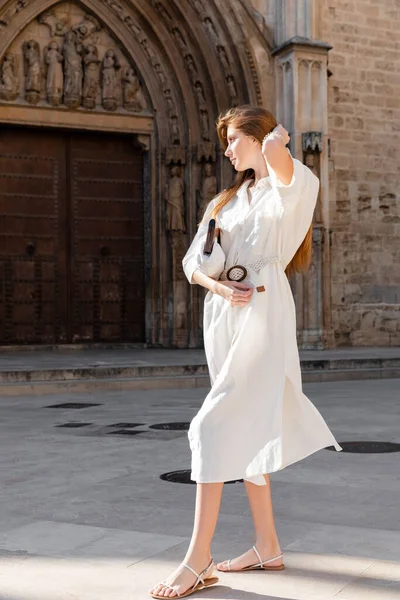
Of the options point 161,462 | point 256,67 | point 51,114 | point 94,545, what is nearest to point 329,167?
point 256,67

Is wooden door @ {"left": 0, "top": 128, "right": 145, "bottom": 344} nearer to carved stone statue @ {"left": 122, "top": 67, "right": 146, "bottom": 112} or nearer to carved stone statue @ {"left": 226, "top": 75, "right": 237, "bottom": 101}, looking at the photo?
carved stone statue @ {"left": 122, "top": 67, "right": 146, "bottom": 112}

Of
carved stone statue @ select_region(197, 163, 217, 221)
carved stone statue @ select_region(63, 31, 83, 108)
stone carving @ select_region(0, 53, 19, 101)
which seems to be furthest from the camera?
carved stone statue @ select_region(197, 163, 217, 221)

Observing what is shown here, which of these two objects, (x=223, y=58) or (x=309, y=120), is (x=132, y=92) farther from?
(x=309, y=120)

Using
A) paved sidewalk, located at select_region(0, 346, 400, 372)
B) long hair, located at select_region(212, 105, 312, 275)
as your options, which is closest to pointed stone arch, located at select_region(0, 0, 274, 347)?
paved sidewalk, located at select_region(0, 346, 400, 372)

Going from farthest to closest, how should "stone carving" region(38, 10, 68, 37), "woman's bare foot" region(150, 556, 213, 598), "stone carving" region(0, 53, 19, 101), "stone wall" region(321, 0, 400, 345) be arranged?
"stone wall" region(321, 0, 400, 345) < "stone carving" region(38, 10, 68, 37) < "stone carving" region(0, 53, 19, 101) < "woman's bare foot" region(150, 556, 213, 598)

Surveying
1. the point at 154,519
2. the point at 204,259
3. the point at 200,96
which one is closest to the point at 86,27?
the point at 200,96

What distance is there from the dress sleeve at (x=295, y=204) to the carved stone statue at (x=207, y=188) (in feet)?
48.0

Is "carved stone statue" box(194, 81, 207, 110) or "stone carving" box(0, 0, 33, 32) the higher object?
"stone carving" box(0, 0, 33, 32)

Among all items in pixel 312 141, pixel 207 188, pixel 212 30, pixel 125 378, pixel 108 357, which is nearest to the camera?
pixel 125 378

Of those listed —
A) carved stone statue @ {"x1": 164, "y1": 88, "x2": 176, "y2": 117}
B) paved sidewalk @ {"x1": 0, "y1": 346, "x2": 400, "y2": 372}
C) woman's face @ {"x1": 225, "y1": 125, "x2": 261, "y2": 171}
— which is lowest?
paved sidewalk @ {"x1": 0, "y1": 346, "x2": 400, "y2": 372}

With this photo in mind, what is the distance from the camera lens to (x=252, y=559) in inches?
134

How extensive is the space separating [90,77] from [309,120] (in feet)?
13.0

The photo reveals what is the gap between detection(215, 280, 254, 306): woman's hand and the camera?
10.8 ft

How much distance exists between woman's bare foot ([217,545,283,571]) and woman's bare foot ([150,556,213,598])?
19 centimetres
